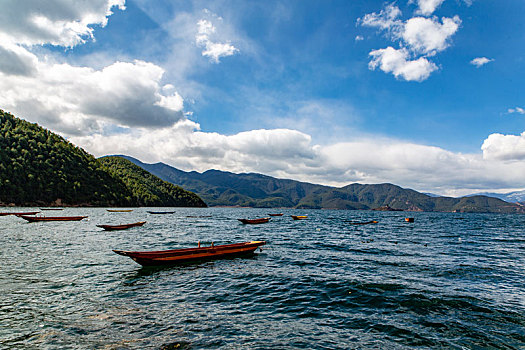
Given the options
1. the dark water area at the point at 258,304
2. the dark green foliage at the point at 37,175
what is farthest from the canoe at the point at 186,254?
the dark green foliage at the point at 37,175

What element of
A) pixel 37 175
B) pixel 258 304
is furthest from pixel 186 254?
pixel 37 175

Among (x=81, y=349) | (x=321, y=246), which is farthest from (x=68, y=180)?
(x=81, y=349)

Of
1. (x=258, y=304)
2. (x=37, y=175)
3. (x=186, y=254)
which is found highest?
(x=37, y=175)

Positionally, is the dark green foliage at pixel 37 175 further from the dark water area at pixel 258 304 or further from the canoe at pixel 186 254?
the canoe at pixel 186 254

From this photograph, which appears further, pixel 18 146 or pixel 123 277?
pixel 18 146

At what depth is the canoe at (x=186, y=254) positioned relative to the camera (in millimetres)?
21922

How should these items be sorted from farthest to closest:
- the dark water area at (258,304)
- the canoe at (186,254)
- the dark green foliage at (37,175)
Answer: the dark green foliage at (37,175) → the canoe at (186,254) → the dark water area at (258,304)

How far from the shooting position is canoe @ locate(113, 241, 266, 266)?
21.9 meters

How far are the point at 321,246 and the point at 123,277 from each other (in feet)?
83.9

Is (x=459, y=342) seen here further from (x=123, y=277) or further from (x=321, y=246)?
(x=321, y=246)

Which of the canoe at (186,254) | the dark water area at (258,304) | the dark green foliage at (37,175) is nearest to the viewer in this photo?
the dark water area at (258,304)

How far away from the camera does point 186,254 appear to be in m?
24.7

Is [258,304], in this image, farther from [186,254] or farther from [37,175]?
[37,175]

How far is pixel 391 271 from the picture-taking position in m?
23.2
